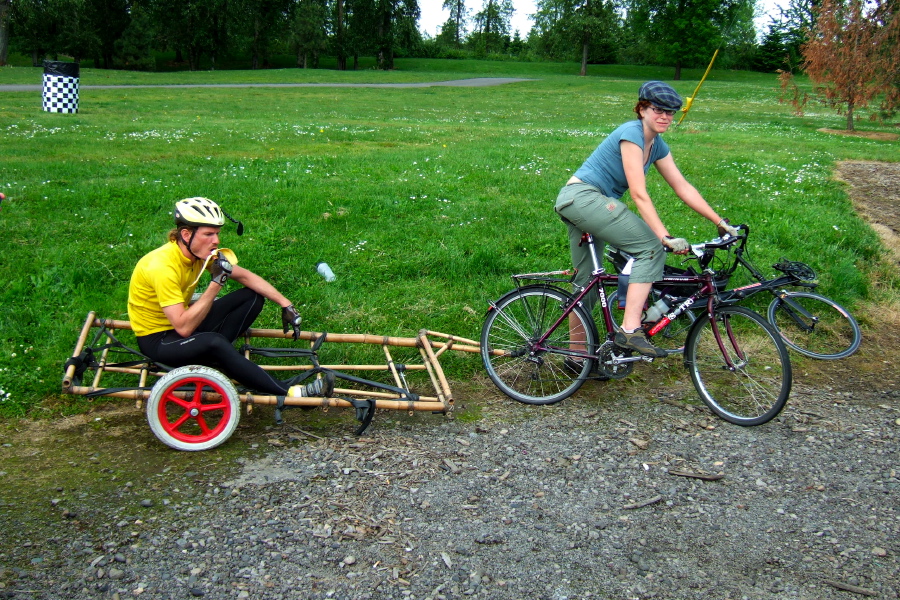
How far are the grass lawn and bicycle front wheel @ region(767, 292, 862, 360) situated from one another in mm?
825

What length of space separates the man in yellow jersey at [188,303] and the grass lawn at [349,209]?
1146 millimetres

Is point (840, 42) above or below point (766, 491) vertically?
above

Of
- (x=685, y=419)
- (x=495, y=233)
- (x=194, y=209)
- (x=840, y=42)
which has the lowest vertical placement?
(x=685, y=419)

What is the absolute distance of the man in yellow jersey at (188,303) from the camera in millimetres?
4277

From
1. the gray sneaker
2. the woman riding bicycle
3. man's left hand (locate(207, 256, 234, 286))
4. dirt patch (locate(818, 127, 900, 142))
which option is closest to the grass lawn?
the gray sneaker

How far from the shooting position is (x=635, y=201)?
15.4 ft

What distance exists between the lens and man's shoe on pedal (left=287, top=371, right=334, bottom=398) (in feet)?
14.9

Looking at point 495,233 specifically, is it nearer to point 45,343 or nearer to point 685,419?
point 685,419

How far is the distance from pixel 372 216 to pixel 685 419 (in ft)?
15.4

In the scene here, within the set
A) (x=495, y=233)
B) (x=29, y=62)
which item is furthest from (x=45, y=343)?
(x=29, y=62)

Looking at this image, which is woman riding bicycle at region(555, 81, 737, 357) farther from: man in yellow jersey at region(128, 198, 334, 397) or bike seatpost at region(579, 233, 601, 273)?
man in yellow jersey at region(128, 198, 334, 397)

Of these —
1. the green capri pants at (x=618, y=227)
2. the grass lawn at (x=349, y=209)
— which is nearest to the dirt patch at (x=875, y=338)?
the grass lawn at (x=349, y=209)

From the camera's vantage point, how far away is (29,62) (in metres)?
54.6

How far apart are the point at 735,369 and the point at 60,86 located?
1864 cm
